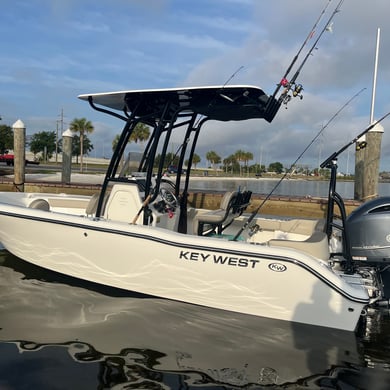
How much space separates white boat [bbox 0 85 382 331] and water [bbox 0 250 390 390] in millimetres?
203

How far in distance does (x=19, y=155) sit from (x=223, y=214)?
905cm

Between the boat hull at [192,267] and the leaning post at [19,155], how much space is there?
7.73 m

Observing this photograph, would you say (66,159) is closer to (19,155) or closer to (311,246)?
(19,155)

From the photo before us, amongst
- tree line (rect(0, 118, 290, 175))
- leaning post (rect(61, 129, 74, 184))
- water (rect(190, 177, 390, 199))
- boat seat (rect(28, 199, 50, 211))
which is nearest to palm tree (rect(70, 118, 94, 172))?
tree line (rect(0, 118, 290, 175))

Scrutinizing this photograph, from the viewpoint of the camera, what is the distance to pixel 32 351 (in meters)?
3.47

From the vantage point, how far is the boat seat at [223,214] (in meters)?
5.18

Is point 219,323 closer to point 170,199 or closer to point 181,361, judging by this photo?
point 181,361

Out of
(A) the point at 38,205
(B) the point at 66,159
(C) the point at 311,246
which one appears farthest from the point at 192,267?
(B) the point at 66,159

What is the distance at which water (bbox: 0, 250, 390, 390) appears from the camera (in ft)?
10.4

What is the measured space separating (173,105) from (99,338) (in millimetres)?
2802

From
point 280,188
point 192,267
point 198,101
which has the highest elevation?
point 198,101

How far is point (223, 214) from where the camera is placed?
5250 millimetres

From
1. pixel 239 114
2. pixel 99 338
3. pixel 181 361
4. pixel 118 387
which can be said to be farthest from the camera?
pixel 239 114

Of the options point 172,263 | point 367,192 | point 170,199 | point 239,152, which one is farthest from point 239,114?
point 239,152
